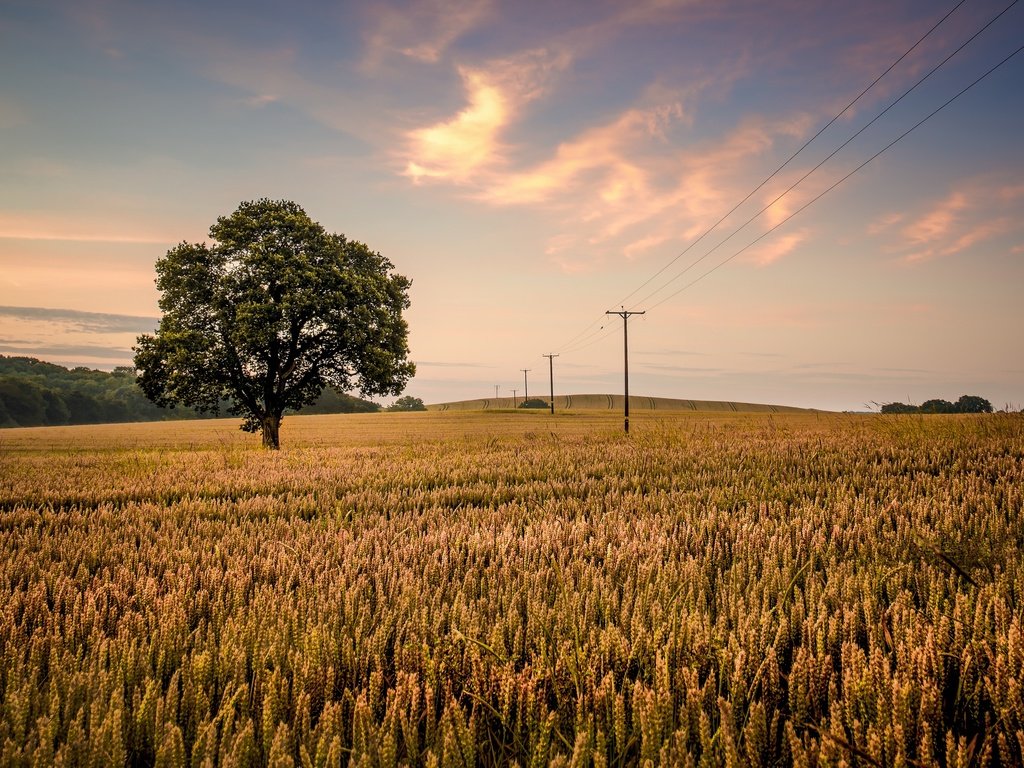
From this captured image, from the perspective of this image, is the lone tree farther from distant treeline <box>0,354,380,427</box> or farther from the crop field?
distant treeline <box>0,354,380,427</box>

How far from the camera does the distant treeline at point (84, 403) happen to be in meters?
106

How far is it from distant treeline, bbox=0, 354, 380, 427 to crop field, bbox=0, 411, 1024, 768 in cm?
9398

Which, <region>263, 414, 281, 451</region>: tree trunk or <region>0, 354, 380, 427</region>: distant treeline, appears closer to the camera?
<region>263, 414, 281, 451</region>: tree trunk

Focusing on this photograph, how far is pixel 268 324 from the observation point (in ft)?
74.1

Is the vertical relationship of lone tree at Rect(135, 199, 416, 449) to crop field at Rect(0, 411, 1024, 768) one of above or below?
above

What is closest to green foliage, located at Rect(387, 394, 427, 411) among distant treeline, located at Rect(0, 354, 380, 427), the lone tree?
distant treeline, located at Rect(0, 354, 380, 427)

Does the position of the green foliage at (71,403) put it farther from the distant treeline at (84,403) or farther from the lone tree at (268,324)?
the lone tree at (268,324)

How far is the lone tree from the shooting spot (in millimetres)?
22703

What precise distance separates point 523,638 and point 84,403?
140 metres

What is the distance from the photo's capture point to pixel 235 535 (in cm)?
496

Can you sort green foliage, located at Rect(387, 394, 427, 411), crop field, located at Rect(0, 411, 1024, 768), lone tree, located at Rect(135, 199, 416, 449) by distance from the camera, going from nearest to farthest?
crop field, located at Rect(0, 411, 1024, 768)
lone tree, located at Rect(135, 199, 416, 449)
green foliage, located at Rect(387, 394, 427, 411)

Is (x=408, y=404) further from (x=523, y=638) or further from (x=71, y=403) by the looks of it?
(x=523, y=638)

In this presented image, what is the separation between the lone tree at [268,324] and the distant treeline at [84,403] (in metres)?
71.9

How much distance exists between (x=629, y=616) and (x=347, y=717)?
141 cm
